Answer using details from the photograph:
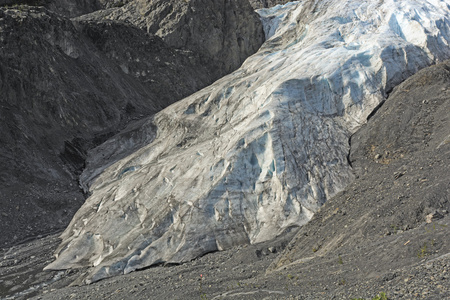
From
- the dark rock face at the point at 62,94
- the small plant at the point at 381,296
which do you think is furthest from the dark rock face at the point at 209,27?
the small plant at the point at 381,296

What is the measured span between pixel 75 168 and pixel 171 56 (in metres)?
17.3

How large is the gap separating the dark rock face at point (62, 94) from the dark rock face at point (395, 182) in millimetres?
15544

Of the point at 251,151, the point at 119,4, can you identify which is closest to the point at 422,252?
the point at 251,151

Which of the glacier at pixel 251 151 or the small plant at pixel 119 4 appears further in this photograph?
the small plant at pixel 119 4

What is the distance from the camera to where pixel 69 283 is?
58.7 feet

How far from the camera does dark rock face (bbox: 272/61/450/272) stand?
1313cm

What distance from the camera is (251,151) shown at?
73.1 feet

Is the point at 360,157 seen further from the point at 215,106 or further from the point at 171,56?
the point at 171,56

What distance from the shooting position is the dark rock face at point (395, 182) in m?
13.1

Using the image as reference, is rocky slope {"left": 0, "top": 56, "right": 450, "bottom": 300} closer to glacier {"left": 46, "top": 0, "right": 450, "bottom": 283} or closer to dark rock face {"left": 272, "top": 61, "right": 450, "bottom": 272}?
dark rock face {"left": 272, "top": 61, "right": 450, "bottom": 272}

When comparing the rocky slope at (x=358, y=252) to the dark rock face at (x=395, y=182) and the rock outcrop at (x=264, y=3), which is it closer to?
the dark rock face at (x=395, y=182)

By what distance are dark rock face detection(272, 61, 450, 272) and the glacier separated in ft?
5.57

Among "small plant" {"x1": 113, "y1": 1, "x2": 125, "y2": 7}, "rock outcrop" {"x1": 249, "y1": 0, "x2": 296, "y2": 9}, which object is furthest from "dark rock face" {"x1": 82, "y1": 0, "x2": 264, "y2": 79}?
"rock outcrop" {"x1": 249, "y1": 0, "x2": 296, "y2": 9}

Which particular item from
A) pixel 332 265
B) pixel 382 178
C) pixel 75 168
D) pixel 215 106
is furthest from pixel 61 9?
pixel 332 265
